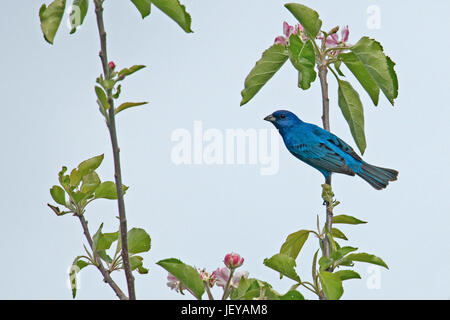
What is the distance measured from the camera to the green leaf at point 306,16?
327cm

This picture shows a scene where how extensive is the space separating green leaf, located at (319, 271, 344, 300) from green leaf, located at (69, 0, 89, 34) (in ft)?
5.05

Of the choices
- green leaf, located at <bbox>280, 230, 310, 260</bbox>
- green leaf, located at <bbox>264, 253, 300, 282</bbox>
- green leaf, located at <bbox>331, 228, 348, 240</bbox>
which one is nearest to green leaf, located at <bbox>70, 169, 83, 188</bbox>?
green leaf, located at <bbox>264, 253, 300, 282</bbox>

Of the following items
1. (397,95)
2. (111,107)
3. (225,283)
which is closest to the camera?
Answer: (111,107)

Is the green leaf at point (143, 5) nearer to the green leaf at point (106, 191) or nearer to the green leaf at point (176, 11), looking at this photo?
the green leaf at point (176, 11)

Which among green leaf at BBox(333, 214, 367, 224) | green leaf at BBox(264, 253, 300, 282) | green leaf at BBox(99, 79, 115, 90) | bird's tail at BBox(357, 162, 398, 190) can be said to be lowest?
green leaf at BBox(264, 253, 300, 282)

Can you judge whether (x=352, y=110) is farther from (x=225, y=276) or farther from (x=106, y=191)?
(x=106, y=191)

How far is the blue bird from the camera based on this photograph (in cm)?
532

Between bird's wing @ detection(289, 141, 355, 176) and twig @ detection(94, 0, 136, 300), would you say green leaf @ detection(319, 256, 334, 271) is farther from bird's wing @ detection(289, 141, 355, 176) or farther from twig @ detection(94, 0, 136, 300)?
bird's wing @ detection(289, 141, 355, 176)

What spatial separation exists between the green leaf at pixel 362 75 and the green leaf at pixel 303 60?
438 mm
